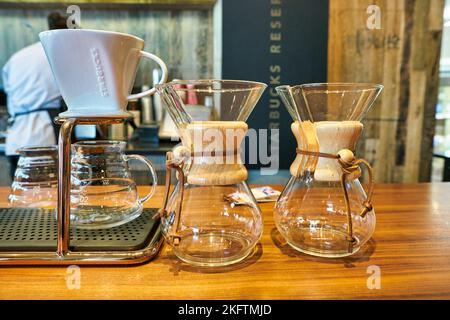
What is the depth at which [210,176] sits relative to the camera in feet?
1.34

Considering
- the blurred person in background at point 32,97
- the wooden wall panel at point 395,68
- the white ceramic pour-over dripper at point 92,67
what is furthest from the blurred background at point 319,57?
the white ceramic pour-over dripper at point 92,67

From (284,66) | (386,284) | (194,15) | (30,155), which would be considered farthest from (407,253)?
(194,15)

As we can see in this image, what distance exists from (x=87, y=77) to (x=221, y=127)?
17 cm

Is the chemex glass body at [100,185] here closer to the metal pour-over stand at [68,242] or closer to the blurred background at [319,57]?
the metal pour-over stand at [68,242]

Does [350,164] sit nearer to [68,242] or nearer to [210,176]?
[210,176]

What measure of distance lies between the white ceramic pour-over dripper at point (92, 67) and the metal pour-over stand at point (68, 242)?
0.02 meters

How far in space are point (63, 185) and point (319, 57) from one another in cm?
169

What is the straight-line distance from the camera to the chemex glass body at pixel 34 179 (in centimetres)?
68

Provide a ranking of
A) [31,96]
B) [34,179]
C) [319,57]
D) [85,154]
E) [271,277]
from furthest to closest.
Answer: [319,57] < [31,96] < [34,179] < [85,154] < [271,277]

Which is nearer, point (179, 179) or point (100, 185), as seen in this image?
point (179, 179)

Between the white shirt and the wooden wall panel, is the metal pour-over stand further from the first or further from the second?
the wooden wall panel

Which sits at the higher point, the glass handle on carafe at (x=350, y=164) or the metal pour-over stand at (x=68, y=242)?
the glass handle on carafe at (x=350, y=164)

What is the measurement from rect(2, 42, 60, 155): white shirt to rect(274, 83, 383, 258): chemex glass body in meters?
1.45

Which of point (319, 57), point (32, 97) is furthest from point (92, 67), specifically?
point (319, 57)
